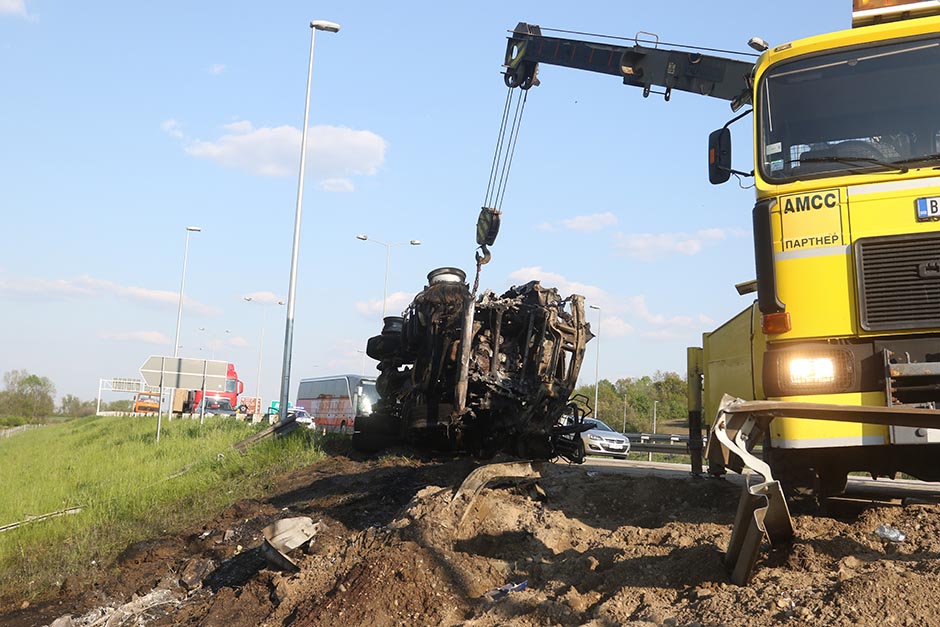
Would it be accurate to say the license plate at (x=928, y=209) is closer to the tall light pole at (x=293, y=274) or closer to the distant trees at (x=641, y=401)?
the tall light pole at (x=293, y=274)

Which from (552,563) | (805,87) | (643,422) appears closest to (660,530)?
(552,563)

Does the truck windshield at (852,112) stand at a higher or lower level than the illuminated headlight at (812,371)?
higher

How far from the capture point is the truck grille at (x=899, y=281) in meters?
5.61

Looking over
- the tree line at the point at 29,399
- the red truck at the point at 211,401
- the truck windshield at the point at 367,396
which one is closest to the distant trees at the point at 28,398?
the tree line at the point at 29,399

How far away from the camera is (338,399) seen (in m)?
30.8

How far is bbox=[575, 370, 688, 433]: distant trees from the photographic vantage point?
181 ft

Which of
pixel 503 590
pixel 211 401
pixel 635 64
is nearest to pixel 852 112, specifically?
pixel 503 590

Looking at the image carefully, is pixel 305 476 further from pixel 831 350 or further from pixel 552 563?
pixel 831 350

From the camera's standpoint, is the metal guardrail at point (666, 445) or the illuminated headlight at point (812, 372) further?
the metal guardrail at point (666, 445)

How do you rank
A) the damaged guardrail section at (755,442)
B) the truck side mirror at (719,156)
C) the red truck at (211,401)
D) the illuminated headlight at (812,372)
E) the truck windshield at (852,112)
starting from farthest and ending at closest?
1. the red truck at (211,401)
2. the truck side mirror at (719,156)
3. the truck windshield at (852,112)
4. the illuminated headlight at (812,372)
5. the damaged guardrail section at (755,442)

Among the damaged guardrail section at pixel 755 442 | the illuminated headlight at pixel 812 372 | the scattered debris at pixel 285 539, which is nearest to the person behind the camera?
the damaged guardrail section at pixel 755 442

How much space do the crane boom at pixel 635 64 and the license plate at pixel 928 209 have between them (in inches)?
229

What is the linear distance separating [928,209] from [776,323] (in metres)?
1.25

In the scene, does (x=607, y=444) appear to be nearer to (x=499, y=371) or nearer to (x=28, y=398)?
(x=499, y=371)
